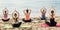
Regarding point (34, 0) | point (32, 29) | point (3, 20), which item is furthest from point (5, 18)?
point (34, 0)

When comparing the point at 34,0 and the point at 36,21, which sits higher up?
the point at 34,0

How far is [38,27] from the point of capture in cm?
396

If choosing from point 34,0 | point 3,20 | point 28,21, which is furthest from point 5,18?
point 34,0

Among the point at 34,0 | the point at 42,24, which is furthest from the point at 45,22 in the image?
the point at 34,0

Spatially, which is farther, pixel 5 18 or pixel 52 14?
pixel 5 18

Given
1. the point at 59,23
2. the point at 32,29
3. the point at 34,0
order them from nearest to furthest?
the point at 32,29, the point at 59,23, the point at 34,0

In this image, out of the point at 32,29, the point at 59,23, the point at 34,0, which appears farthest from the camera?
the point at 34,0

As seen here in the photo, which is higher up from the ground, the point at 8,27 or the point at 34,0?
the point at 34,0

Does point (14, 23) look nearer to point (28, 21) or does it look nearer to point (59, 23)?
point (28, 21)

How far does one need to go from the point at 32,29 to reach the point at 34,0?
484 centimetres

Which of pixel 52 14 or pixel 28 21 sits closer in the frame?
pixel 52 14

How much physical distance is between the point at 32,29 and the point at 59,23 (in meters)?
0.53

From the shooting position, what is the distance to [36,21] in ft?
14.5

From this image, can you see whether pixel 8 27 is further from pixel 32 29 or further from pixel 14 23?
pixel 32 29
